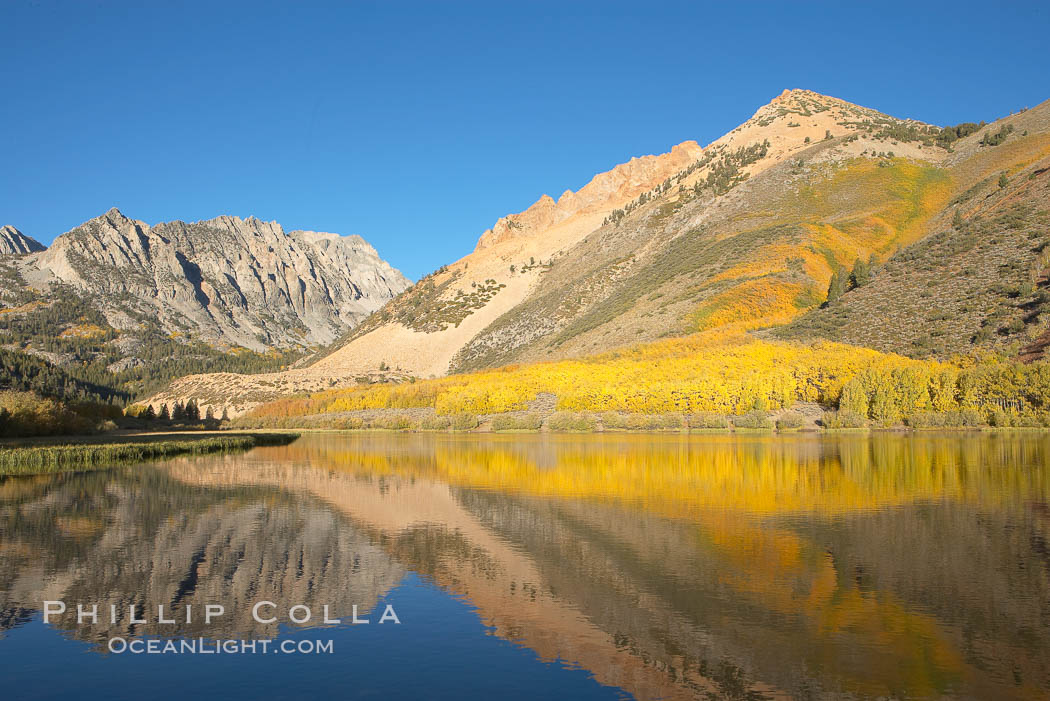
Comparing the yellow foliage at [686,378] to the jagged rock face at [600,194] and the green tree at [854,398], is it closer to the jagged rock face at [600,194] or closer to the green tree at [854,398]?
the green tree at [854,398]

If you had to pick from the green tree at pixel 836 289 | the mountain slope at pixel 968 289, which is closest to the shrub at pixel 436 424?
the mountain slope at pixel 968 289

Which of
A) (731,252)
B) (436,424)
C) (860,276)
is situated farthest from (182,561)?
(731,252)

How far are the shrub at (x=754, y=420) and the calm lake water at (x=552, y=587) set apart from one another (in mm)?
28170

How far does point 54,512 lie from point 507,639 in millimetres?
18118

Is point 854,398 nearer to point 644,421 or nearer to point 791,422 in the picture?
point 791,422

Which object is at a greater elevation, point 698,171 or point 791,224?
point 698,171

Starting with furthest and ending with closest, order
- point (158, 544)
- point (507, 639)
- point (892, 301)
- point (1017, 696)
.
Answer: point (892, 301) < point (158, 544) < point (507, 639) < point (1017, 696)

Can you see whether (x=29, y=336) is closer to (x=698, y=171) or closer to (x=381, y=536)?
(x=698, y=171)

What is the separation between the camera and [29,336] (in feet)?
637

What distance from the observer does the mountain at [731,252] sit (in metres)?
83.0

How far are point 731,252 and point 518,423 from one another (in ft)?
144

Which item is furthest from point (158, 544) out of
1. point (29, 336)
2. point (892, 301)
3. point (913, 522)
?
point (29, 336)

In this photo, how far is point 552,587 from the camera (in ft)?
46.6

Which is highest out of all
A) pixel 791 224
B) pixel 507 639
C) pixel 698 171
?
pixel 698 171
